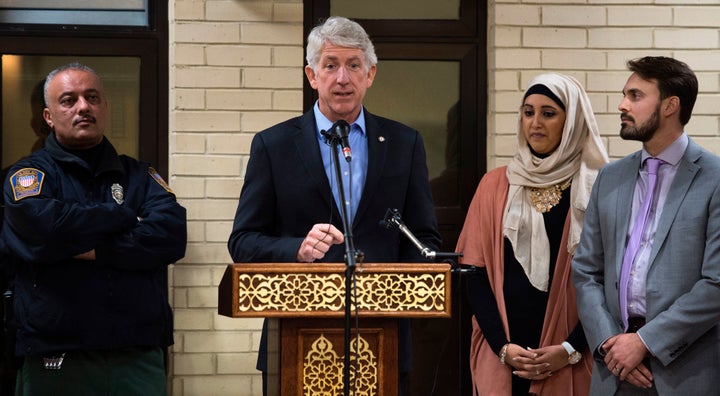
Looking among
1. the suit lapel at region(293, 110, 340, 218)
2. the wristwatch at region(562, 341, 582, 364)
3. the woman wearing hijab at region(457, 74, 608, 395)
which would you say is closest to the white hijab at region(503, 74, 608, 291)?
the woman wearing hijab at region(457, 74, 608, 395)

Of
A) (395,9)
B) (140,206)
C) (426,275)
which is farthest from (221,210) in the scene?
(426,275)

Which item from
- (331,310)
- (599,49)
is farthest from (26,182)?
(599,49)

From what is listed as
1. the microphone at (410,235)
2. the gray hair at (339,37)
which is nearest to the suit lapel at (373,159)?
the gray hair at (339,37)

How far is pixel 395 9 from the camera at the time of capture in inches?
195

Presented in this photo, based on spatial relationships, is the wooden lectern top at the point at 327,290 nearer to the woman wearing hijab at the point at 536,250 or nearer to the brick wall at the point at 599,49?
the woman wearing hijab at the point at 536,250

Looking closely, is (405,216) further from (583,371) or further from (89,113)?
(89,113)

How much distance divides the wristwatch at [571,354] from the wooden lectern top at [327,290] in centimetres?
109

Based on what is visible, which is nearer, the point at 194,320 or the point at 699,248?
the point at 699,248

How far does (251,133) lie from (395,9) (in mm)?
914

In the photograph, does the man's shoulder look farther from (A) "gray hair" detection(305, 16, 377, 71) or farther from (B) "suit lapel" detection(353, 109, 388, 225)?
(A) "gray hair" detection(305, 16, 377, 71)

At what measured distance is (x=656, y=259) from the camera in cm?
335

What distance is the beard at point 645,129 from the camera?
11.5 feet

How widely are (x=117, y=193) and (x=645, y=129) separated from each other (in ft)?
6.24

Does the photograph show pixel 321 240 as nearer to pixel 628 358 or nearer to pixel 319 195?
pixel 319 195
